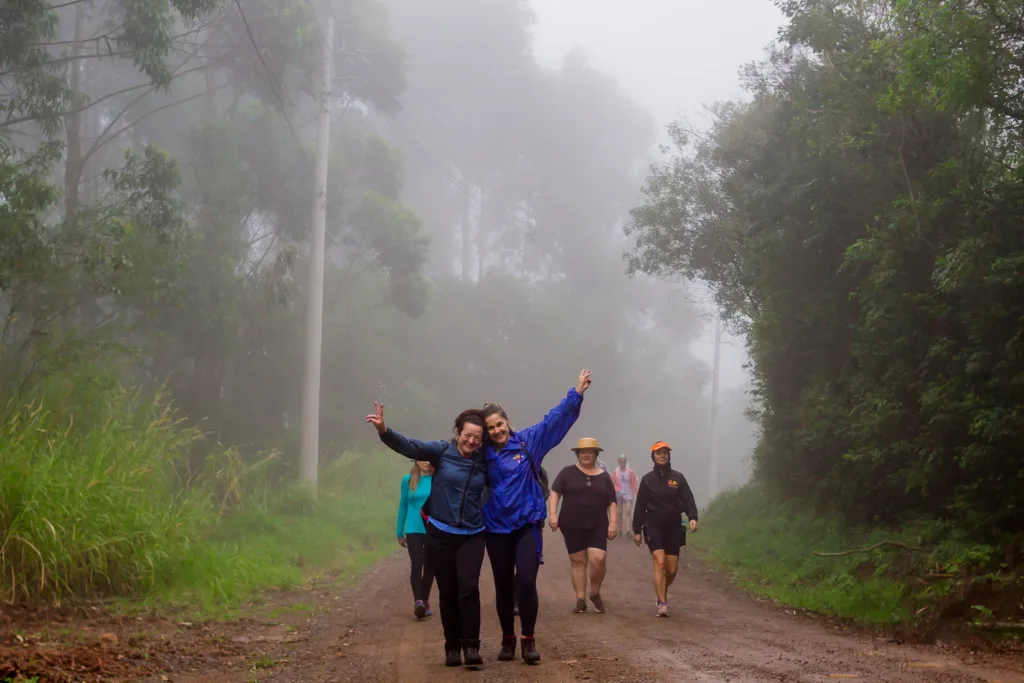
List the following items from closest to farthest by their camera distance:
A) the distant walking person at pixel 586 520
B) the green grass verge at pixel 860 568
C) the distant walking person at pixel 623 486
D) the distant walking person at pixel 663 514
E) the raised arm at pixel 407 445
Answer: the raised arm at pixel 407 445
the green grass verge at pixel 860 568
the distant walking person at pixel 586 520
the distant walking person at pixel 663 514
the distant walking person at pixel 623 486

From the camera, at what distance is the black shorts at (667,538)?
35.2 feet

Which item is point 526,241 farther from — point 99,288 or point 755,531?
point 99,288

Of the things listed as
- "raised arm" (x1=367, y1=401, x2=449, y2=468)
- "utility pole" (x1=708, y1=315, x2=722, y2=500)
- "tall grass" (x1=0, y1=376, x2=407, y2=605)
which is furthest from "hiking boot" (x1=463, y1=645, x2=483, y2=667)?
"utility pole" (x1=708, y1=315, x2=722, y2=500)

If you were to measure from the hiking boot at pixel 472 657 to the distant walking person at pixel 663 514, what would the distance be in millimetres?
4146

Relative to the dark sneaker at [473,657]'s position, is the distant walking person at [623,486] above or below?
above

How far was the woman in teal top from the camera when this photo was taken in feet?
33.4

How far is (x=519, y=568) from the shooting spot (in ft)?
23.1

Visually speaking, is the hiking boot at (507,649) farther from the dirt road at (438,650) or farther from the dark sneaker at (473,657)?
the dark sneaker at (473,657)

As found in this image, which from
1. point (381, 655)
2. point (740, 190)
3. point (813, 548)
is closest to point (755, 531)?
point (813, 548)

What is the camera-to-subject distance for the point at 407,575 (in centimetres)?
1505

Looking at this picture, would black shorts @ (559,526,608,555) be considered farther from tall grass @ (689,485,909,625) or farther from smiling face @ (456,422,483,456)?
smiling face @ (456,422,483,456)

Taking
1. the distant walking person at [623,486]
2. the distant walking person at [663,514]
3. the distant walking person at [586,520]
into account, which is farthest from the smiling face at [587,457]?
the distant walking person at [623,486]

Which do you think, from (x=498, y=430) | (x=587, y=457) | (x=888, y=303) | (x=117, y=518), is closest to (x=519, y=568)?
(x=498, y=430)

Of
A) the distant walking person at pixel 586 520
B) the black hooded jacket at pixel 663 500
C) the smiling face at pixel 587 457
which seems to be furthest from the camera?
the black hooded jacket at pixel 663 500
